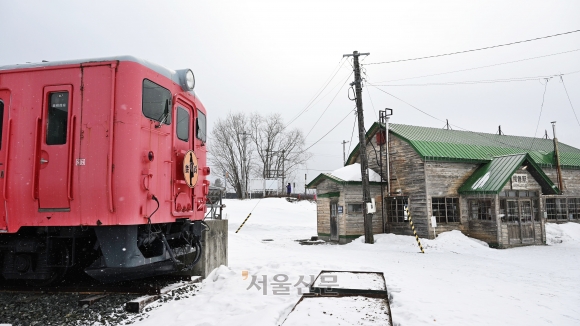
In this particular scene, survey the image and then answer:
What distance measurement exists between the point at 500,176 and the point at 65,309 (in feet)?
52.6

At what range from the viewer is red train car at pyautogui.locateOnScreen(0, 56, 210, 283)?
509cm

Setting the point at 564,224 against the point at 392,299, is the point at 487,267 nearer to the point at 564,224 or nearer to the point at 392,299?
the point at 392,299

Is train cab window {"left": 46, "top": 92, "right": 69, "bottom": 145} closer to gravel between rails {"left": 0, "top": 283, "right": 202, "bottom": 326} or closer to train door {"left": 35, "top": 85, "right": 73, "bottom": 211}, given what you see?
train door {"left": 35, "top": 85, "right": 73, "bottom": 211}

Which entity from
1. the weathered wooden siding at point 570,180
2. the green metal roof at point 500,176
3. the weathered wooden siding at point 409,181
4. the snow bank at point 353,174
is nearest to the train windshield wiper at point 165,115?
the snow bank at point 353,174

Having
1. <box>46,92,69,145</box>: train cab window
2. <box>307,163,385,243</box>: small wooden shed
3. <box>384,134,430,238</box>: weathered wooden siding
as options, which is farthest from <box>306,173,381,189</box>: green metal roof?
<box>46,92,69,145</box>: train cab window

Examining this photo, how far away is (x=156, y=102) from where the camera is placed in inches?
228

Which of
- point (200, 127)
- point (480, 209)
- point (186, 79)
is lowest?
point (480, 209)

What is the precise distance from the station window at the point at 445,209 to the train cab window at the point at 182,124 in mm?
12939

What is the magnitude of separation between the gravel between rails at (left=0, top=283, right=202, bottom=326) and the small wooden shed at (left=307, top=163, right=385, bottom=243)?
12414 mm

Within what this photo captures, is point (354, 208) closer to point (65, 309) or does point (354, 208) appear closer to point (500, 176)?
point (500, 176)

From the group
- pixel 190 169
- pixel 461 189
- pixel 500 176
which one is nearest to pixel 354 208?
pixel 461 189

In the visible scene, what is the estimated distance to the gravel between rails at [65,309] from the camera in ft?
15.9

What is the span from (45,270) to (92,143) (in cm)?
210

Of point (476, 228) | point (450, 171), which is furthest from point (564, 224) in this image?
point (450, 171)
